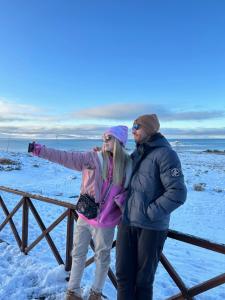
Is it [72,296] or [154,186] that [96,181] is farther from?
[72,296]

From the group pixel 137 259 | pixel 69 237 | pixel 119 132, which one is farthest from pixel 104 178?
pixel 69 237

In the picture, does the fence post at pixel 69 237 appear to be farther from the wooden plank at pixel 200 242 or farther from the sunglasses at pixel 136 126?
the sunglasses at pixel 136 126

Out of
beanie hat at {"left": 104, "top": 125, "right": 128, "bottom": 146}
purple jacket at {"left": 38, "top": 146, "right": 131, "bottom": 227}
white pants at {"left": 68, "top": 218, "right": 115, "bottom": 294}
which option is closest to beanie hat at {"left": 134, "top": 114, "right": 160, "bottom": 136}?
beanie hat at {"left": 104, "top": 125, "right": 128, "bottom": 146}

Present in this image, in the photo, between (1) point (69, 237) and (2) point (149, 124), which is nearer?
(2) point (149, 124)

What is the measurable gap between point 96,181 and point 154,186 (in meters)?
0.70

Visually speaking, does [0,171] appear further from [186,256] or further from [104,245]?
[104,245]

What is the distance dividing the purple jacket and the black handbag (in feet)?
0.14

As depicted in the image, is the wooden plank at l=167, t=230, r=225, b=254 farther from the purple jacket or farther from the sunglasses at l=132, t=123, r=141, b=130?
the sunglasses at l=132, t=123, r=141, b=130

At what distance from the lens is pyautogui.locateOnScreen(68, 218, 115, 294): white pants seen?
11.4ft

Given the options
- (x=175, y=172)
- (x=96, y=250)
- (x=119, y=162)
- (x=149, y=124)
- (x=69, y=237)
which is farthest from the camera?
(x=69, y=237)

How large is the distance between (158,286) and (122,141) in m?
3.10

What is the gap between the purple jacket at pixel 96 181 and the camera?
336cm

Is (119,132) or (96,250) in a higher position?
(119,132)

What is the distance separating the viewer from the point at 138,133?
3139 mm
